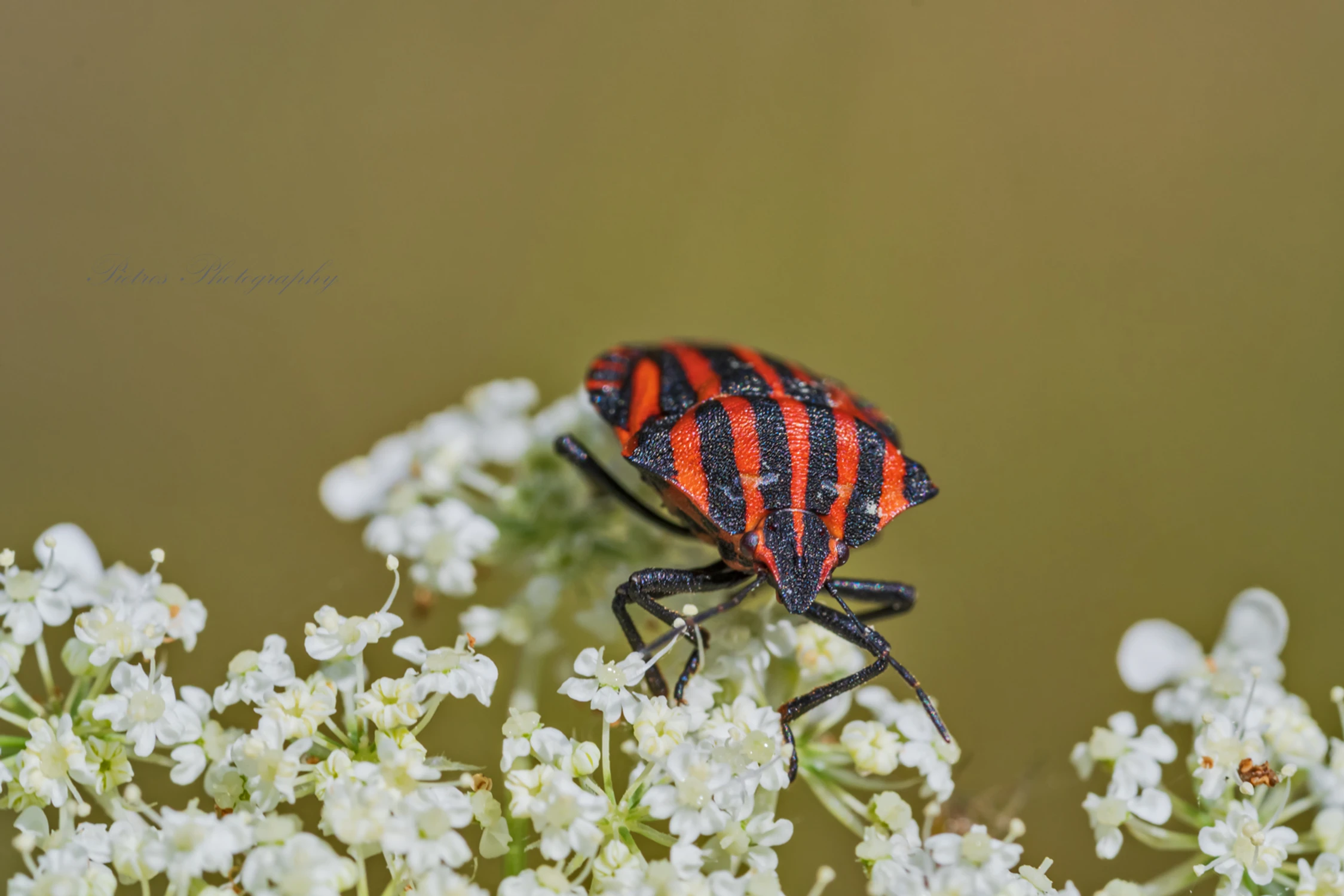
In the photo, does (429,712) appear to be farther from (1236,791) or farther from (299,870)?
(1236,791)

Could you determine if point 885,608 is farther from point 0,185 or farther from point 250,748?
point 0,185

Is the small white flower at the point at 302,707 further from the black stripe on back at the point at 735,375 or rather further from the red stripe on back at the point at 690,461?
the black stripe on back at the point at 735,375

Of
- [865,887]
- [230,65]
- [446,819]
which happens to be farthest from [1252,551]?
[230,65]

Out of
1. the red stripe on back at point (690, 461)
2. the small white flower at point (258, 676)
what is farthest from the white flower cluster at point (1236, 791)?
the small white flower at point (258, 676)

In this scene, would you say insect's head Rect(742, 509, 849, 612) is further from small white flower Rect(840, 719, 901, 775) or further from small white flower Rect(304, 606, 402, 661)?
small white flower Rect(304, 606, 402, 661)

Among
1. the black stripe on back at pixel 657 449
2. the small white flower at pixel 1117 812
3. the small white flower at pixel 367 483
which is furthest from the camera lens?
the small white flower at pixel 367 483
